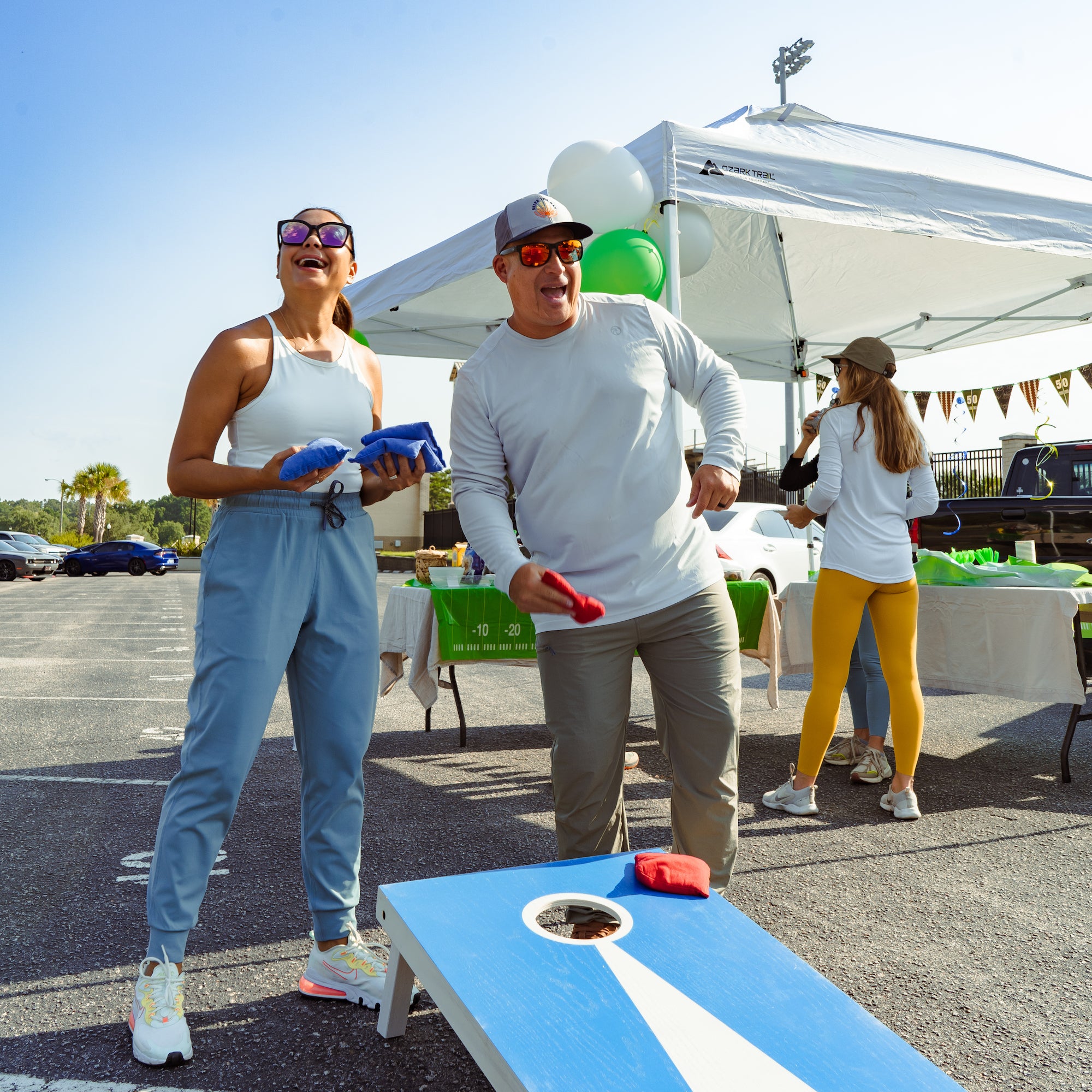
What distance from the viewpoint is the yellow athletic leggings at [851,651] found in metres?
3.67

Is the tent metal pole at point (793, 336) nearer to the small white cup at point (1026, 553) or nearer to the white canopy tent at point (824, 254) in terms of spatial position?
the white canopy tent at point (824, 254)

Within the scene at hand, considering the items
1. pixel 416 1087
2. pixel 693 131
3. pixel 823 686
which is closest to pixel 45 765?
pixel 416 1087

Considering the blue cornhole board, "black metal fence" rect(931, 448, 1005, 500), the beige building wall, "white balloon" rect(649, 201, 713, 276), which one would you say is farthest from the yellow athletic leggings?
the beige building wall

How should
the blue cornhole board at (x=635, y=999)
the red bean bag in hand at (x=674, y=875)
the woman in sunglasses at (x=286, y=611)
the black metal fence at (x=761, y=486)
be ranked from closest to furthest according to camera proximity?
the blue cornhole board at (x=635, y=999) < the red bean bag in hand at (x=674, y=875) < the woman in sunglasses at (x=286, y=611) < the black metal fence at (x=761, y=486)

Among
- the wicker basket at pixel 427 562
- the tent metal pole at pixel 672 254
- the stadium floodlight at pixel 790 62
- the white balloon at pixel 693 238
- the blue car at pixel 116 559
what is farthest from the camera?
the blue car at pixel 116 559

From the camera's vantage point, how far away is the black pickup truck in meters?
6.52

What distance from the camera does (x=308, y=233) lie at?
7.04 feet

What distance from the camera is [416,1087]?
1.85 metres

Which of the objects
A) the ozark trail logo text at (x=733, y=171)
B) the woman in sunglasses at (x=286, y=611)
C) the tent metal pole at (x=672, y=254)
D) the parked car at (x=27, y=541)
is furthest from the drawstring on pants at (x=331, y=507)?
the parked car at (x=27, y=541)

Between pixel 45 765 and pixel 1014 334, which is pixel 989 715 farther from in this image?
pixel 45 765

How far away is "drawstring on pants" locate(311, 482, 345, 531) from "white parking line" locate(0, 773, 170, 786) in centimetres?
274

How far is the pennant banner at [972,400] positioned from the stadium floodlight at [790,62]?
35.4 ft

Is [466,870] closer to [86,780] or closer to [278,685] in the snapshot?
[278,685]

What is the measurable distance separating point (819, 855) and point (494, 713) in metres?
3.14
